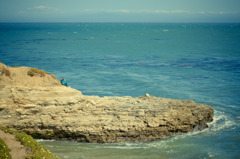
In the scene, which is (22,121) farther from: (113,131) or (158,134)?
(158,134)

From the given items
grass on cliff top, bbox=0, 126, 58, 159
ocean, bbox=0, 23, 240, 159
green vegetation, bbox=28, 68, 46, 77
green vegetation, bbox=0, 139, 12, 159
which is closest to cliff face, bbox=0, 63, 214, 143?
ocean, bbox=0, 23, 240, 159

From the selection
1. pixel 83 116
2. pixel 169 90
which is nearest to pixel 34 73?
pixel 83 116

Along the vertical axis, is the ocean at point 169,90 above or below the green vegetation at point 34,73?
below

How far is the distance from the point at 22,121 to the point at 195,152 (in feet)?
51.1

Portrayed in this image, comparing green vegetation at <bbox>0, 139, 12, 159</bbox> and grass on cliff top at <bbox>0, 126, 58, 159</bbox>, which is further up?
green vegetation at <bbox>0, 139, 12, 159</bbox>

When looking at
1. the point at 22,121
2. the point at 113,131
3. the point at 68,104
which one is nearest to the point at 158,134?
the point at 113,131

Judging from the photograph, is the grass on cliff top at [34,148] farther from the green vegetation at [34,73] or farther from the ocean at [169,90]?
the green vegetation at [34,73]

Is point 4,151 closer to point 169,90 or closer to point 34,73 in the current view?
point 34,73

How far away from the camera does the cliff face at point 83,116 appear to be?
789 inches

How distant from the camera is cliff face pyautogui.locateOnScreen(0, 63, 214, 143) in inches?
789

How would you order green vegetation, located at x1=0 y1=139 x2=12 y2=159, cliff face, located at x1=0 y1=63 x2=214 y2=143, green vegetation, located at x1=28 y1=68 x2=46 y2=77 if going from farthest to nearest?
green vegetation, located at x1=28 y1=68 x2=46 y2=77 < cliff face, located at x1=0 y1=63 x2=214 y2=143 < green vegetation, located at x1=0 y1=139 x2=12 y2=159

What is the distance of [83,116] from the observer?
2044 centimetres

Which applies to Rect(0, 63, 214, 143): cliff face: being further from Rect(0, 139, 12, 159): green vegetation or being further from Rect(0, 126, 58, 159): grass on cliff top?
Rect(0, 139, 12, 159): green vegetation

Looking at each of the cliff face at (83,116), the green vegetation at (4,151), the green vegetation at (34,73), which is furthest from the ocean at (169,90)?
the green vegetation at (34,73)
